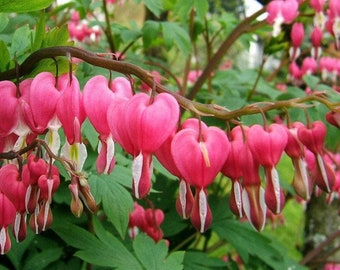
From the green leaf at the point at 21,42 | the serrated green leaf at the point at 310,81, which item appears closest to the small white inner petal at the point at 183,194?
the green leaf at the point at 21,42

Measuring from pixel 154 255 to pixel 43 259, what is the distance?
1.01ft

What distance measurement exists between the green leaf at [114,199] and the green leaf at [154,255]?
117mm

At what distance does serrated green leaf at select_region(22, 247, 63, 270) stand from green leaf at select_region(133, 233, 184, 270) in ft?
0.80

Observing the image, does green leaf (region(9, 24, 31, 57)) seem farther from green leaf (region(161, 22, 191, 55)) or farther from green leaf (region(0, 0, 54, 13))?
green leaf (region(161, 22, 191, 55))

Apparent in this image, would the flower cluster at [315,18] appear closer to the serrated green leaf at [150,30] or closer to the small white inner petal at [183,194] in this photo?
the serrated green leaf at [150,30]

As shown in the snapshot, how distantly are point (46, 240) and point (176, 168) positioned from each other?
2.89 ft

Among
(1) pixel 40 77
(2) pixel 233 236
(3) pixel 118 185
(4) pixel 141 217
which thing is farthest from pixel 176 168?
(2) pixel 233 236

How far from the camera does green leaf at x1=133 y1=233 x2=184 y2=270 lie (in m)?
1.33

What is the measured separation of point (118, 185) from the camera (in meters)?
1.35

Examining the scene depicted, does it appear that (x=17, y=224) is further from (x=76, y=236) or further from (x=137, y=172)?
(x=76, y=236)

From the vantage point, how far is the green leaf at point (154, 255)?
1330mm

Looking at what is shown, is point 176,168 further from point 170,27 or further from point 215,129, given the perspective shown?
point 170,27

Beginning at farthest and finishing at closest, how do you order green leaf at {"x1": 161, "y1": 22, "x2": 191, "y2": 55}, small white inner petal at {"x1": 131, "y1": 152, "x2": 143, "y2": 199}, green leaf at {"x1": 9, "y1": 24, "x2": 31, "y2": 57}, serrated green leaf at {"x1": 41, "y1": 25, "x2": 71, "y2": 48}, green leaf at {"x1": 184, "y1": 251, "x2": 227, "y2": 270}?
green leaf at {"x1": 161, "y1": 22, "x2": 191, "y2": 55}, green leaf at {"x1": 184, "y1": 251, "x2": 227, "y2": 270}, green leaf at {"x1": 9, "y1": 24, "x2": 31, "y2": 57}, serrated green leaf at {"x1": 41, "y1": 25, "x2": 71, "y2": 48}, small white inner petal at {"x1": 131, "y1": 152, "x2": 143, "y2": 199}

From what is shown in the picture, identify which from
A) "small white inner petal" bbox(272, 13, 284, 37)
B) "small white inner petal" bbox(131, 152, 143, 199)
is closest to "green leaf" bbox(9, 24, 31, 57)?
"small white inner petal" bbox(131, 152, 143, 199)
